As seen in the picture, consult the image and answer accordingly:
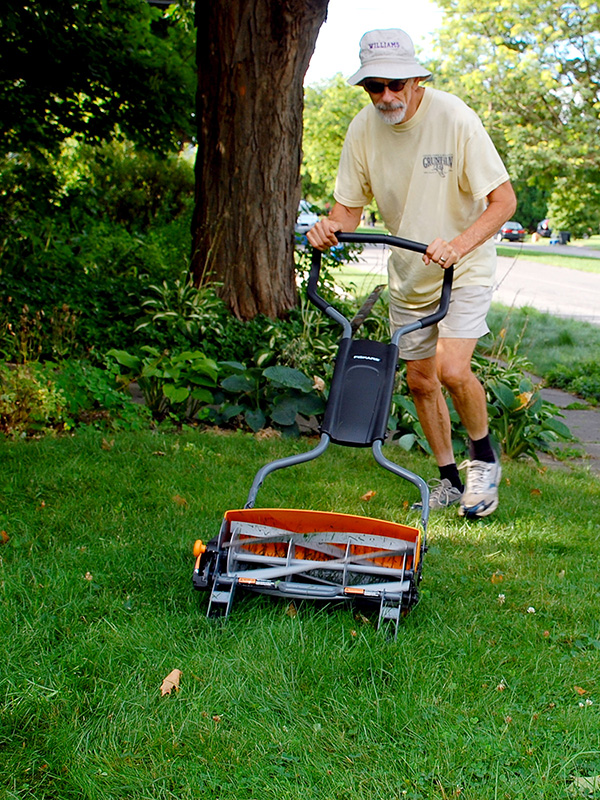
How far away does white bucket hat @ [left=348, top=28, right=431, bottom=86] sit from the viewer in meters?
3.45

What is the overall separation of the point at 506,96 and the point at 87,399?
29638 millimetres

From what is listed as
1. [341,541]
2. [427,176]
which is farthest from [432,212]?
[341,541]

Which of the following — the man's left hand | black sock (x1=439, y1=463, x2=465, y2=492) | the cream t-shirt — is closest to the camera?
the man's left hand

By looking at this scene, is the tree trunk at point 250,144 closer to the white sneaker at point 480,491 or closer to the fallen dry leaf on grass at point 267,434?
the fallen dry leaf on grass at point 267,434

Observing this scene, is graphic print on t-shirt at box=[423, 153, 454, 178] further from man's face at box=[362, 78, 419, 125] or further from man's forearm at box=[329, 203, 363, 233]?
man's forearm at box=[329, 203, 363, 233]

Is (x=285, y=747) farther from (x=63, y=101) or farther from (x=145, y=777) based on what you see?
(x=63, y=101)

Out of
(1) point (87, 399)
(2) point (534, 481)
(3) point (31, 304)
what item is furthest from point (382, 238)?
(3) point (31, 304)

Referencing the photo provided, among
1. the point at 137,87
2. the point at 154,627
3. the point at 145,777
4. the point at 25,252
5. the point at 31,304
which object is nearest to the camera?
the point at 145,777

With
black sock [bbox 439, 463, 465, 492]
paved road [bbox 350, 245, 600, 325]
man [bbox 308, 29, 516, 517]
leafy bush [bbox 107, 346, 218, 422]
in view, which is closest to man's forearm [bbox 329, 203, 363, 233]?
man [bbox 308, 29, 516, 517]

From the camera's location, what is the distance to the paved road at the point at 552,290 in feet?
49.9

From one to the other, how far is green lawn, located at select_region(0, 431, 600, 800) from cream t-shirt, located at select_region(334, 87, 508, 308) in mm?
1250

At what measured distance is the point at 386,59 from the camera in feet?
11.3

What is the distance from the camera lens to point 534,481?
17.1ft

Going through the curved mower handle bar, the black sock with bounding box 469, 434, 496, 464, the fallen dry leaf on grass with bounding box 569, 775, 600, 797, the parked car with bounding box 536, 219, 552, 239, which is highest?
the curved mower handle bar
